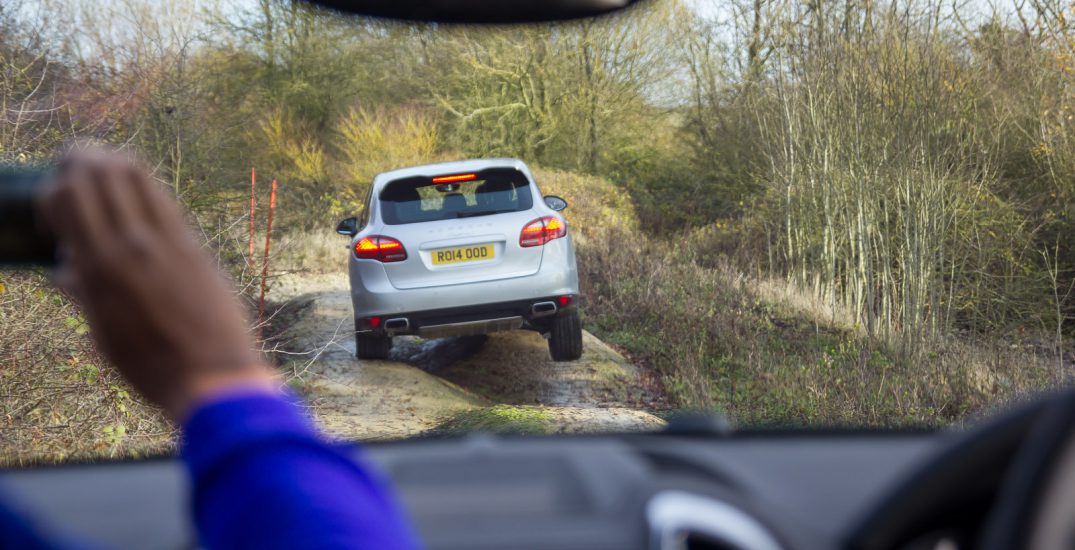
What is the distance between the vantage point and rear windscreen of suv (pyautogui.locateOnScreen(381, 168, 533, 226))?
26.7ft

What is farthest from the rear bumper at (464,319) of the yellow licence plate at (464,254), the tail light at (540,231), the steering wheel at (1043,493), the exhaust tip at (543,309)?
the steering wheel at (1043,493)

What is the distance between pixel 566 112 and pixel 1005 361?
1339cm

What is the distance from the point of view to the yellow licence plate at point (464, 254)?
8086 mm

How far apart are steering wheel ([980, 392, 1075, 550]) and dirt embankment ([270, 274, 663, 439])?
495cm

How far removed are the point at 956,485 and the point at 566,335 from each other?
7639 mm

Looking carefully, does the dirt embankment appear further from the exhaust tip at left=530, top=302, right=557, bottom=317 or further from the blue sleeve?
the blue sleeve

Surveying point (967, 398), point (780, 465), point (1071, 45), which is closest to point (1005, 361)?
point (967, 398)

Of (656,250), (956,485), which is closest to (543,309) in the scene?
(656,250)

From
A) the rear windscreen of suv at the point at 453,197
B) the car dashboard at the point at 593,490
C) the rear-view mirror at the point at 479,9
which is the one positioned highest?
the rear-view mirror at the point at 479,9

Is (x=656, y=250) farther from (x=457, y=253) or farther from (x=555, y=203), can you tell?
(x=457, y=253)

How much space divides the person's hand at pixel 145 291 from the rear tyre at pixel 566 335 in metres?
8.31

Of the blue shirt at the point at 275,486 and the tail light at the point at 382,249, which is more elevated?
the blue shirt at the point at 275,486

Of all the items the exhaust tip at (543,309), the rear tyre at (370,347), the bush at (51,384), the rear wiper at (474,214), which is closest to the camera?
the bush at (51,384)

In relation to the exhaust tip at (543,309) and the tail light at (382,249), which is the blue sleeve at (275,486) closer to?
the tail light at (382,249)
